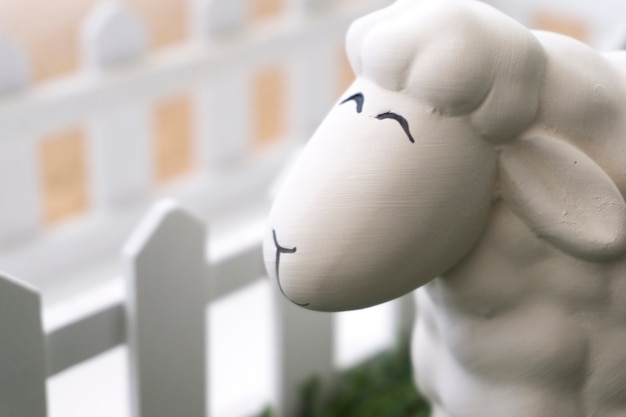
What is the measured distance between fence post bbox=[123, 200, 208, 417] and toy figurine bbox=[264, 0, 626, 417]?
0.35m

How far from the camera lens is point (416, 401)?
1.61 metres

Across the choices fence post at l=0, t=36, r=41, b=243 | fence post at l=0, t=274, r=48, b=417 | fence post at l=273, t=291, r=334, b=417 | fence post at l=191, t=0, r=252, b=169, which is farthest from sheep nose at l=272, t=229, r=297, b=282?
fence post at l=191, t=0, r=252, b=169

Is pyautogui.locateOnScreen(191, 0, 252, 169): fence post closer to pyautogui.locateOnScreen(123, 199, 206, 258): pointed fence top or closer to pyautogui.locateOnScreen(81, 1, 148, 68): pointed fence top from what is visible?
pyautogui.locateOnScreen(81, 1, 148, 68): pointed fence top

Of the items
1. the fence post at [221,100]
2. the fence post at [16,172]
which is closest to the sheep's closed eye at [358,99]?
the fence post at [16,172]

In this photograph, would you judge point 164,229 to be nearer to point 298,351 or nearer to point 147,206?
point 298,351

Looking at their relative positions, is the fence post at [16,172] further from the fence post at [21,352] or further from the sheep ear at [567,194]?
the sheep ear at [567,194]

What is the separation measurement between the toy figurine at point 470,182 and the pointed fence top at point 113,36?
39.8 inches

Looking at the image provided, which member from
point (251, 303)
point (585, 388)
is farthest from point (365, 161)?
point (251, 303)

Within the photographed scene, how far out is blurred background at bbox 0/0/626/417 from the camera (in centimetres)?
170

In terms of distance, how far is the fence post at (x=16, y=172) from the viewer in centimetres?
183

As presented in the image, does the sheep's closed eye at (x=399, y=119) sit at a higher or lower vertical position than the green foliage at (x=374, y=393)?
higher

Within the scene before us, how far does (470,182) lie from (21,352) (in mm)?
489

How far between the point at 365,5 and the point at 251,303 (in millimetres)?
675

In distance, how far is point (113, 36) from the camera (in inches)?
75.6
